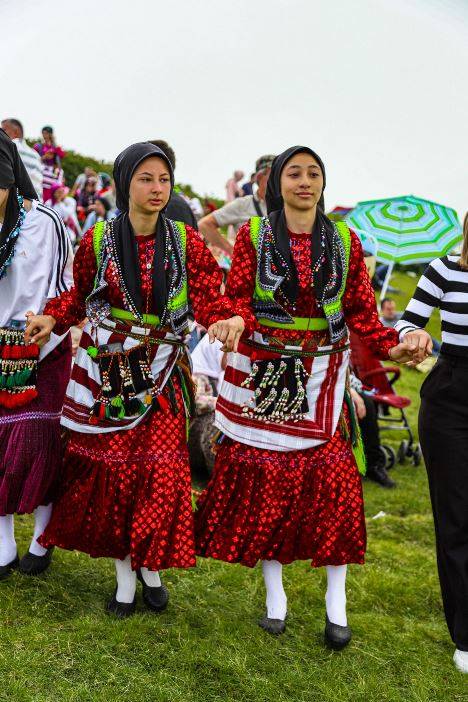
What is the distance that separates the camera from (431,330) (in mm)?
16766

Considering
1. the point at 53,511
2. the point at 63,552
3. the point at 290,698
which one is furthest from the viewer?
the point at 63,552

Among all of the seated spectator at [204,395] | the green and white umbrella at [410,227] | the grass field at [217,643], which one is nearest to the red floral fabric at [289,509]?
the grass field at [217,643]

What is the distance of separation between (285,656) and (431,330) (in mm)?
14240

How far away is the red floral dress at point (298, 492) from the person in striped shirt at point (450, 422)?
278 mm

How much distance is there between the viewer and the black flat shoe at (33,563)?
3.67 meters

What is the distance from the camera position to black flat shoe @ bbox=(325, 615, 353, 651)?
332cm

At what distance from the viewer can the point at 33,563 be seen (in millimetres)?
3684

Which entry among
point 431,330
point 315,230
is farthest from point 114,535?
point 431,330

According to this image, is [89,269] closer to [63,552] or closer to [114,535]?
[114,535]

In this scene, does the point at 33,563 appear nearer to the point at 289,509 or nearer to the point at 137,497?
the point at 137,497

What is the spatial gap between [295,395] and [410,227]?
16.8 ft

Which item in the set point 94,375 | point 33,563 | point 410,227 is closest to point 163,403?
point 94,375

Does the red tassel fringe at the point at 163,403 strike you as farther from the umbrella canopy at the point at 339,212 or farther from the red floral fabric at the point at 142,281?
the umbrella canopy at the point at 339,212

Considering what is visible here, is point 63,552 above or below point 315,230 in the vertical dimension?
below
